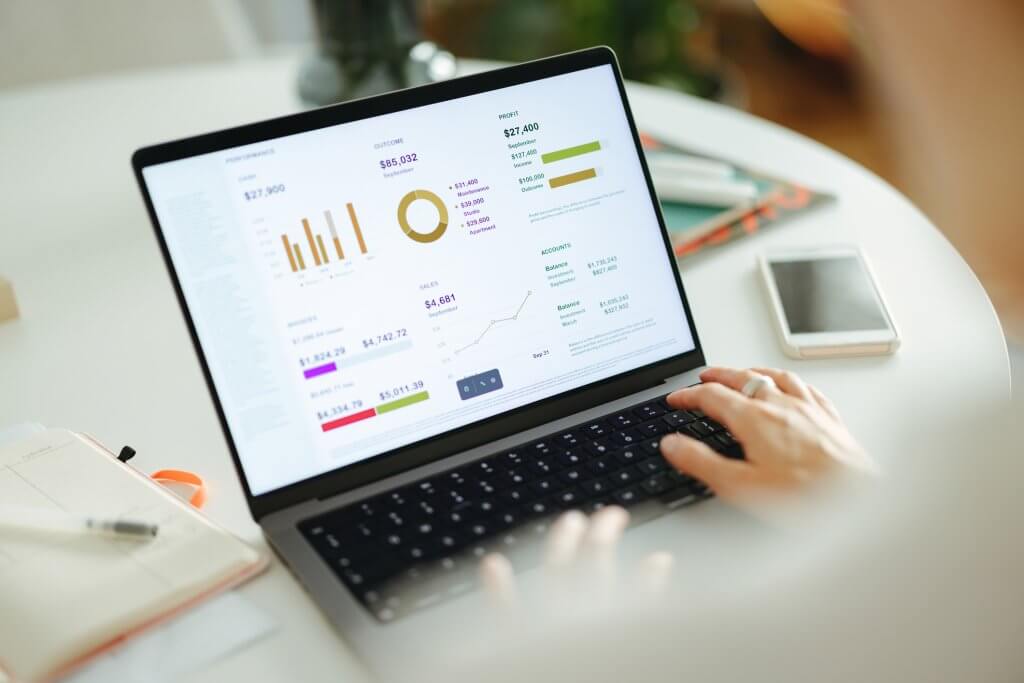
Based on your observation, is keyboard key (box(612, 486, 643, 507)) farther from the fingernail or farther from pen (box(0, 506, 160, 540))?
pen (box(0, 506, 160, 540))

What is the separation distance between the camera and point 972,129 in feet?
1.93

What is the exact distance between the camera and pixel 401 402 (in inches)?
29.9

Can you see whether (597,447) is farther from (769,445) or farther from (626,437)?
(769,445)

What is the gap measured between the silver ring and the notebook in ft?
1.31

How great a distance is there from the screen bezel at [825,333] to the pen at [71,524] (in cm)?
59

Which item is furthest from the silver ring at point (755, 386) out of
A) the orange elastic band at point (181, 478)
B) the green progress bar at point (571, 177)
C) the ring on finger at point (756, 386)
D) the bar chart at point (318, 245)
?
the orange elastic band at point (181, 478)

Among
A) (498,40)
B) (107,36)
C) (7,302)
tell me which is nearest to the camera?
(7,302)

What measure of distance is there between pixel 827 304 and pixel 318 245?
51 cm

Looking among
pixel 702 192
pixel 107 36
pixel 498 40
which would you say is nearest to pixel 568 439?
pixel 702 192

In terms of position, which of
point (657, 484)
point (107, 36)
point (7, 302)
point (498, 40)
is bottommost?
point (657, 484)

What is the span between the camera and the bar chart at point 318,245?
744 millimetres

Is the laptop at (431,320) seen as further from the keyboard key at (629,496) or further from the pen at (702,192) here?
the pen at (702,192)

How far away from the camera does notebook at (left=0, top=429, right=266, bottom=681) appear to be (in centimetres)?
60

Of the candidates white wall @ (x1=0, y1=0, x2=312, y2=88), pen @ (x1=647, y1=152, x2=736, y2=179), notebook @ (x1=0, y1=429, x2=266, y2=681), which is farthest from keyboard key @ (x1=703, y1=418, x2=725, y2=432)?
white wall @ (x1=0, y1=0, x2=312, y2=88)
